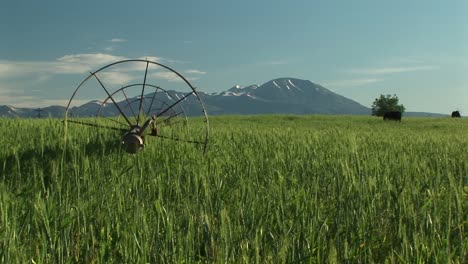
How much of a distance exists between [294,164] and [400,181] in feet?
3.93

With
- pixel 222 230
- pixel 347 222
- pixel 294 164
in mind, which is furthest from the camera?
pixel 294 164

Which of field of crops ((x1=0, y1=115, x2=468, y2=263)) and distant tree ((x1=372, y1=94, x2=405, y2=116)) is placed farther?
distant tree ((x1=372, y1=94, x2=405, y2=116))

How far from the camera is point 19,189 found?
4.17m

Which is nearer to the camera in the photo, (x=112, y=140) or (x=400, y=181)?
(x=400, y=181)

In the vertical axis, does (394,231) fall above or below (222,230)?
below

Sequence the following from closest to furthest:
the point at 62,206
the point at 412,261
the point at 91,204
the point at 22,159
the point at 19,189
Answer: the point at 412,261 < the point at 62,206 < the point at 91,204 < the point at 19,189 < the point at 22,159

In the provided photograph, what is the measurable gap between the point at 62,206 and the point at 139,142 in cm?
261

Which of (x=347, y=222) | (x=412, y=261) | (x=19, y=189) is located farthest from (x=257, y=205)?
(x=19, y=189)

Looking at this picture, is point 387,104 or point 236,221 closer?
point 236,221

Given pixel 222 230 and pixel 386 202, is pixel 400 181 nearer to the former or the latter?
pixel 386 202

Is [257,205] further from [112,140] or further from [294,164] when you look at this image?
[112,140]

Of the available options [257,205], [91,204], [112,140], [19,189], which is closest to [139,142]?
[112,140]

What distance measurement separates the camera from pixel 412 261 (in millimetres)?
2400

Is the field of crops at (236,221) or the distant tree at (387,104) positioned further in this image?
the distant tree at (387,104)
